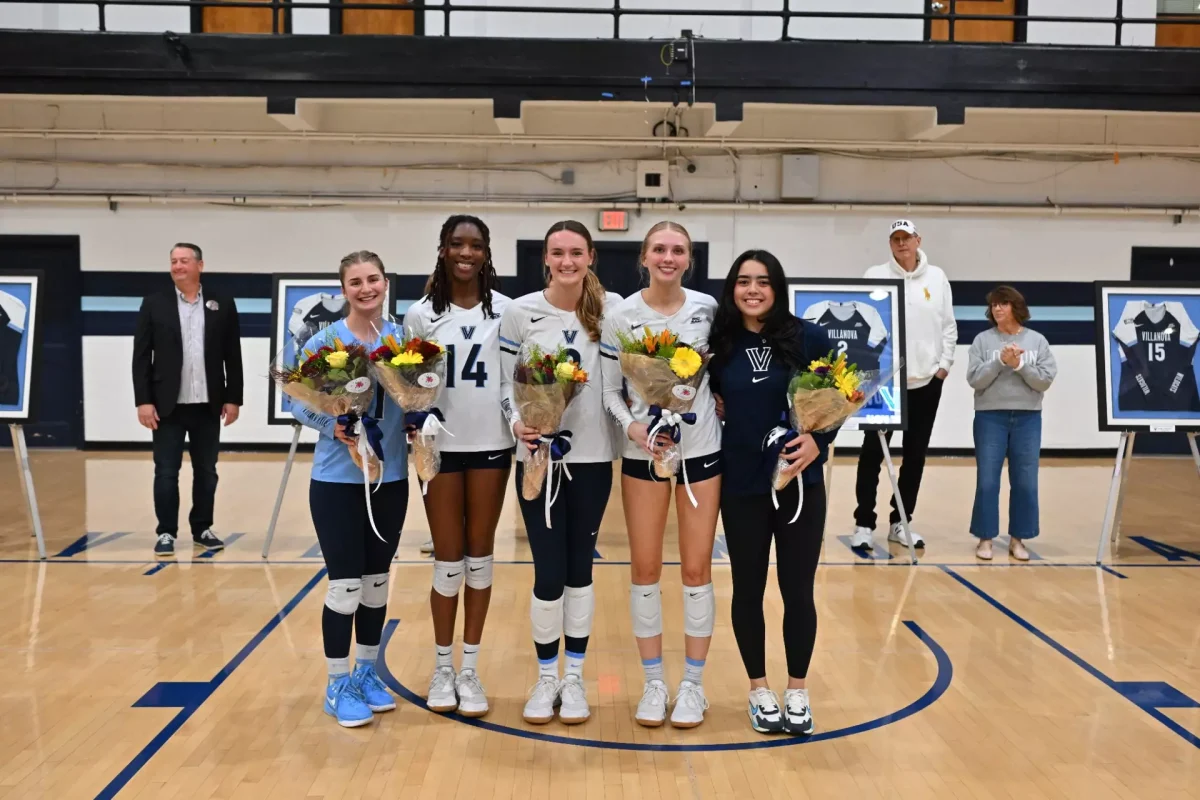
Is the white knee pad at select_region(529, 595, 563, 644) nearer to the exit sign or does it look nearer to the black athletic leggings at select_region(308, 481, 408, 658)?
the black athletic leggings at select_region(308, 481, 408, 658)

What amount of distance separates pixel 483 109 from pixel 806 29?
2.96m

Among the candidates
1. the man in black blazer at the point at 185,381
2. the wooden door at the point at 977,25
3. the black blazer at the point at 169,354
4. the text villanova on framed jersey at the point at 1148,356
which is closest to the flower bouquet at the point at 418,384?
the man in black blazer at the point at 185,381

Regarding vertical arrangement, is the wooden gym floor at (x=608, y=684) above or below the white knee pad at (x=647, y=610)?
below

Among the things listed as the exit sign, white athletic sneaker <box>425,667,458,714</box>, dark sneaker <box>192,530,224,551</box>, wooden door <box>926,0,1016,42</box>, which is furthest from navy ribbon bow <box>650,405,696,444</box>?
wooden door <box>926,0,1016,42</box>

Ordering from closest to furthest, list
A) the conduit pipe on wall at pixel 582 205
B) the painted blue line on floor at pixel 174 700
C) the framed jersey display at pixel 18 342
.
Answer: the painted blue line on floor at pixel 174 700 < the framed jersey display at pixel 18 342 < the conduit pipe on wall at pixel 582 205

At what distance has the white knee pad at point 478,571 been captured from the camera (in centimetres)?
339

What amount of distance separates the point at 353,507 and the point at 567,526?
27.3 inches

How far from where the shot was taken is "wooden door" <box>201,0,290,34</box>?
8.87 m

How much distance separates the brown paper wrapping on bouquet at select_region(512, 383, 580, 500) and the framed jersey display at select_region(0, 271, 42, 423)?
3.84m

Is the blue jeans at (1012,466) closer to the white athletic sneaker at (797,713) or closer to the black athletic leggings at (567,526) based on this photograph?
the white athletic sneaker at (797,713)

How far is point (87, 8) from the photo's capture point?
889cm

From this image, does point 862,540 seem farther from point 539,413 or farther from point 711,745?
point 539,413

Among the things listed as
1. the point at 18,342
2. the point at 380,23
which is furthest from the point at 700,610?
the point at 380,23

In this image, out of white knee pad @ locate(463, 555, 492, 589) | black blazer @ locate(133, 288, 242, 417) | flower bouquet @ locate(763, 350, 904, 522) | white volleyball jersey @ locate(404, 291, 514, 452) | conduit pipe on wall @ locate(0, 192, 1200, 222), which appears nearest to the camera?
flower bouquet @ locate(763, 350, 904, 522)
